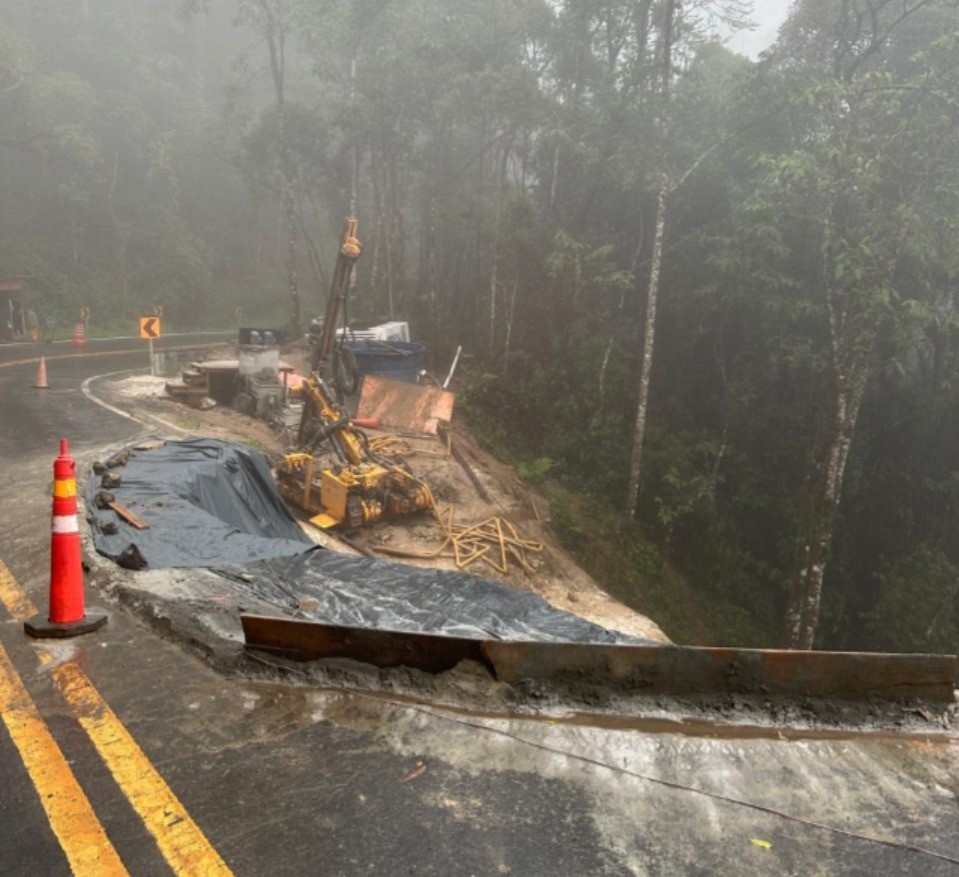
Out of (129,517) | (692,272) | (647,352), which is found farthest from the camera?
(692,272)

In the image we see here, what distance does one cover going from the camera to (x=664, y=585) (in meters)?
16.3

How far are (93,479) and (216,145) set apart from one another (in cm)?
3897

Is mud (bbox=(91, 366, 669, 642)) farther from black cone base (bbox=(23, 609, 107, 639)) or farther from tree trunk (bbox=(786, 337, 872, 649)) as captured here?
black cone base (bbox=(23, 609, 107, 639))

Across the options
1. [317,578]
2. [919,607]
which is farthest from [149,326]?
[919,607]

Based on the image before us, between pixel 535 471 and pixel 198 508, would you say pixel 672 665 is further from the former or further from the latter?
pixel 535 471

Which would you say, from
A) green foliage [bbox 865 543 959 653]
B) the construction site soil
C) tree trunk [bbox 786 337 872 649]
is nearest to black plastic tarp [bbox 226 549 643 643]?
the construction site soil

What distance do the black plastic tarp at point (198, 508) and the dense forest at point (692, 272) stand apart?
329 inches

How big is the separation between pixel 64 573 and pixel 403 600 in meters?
2.19

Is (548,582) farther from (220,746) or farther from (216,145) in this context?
(216,145)

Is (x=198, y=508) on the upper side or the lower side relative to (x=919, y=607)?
upper

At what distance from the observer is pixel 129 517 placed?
5898mm

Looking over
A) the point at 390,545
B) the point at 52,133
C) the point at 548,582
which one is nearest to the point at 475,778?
the point at 390,545

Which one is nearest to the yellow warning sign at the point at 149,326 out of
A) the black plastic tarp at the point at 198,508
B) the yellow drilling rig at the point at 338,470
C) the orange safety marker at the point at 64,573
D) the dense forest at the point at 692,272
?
the yellow drilling rig at the point at 338,470

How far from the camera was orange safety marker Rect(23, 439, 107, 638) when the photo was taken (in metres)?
3.89
